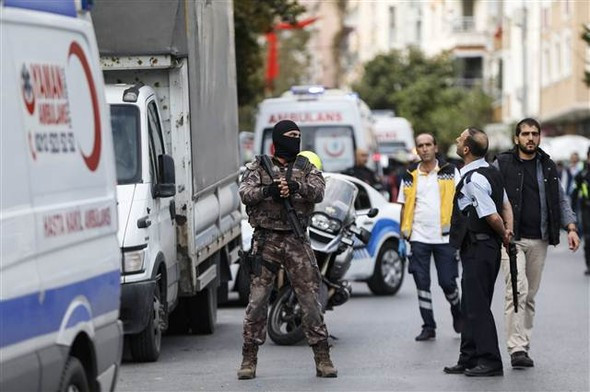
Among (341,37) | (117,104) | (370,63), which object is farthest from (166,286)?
(341,37)

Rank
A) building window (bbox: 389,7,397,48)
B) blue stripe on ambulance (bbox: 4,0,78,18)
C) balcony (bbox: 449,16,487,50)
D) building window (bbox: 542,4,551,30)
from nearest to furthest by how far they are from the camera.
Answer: blue stripe on ambulance (bbox: 4,0,78,18)
building window (bbox: 542,4,551,30)
balcony (bbox: 449,16,487,50)
building window (bbox: 389,7,397,48)

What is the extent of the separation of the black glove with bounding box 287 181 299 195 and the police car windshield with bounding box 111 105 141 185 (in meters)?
1.76

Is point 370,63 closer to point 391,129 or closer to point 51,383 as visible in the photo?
point 391,129

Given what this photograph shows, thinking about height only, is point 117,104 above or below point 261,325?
above

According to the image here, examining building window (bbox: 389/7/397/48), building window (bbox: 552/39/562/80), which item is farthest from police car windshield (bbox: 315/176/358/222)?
building window (bbox: 389/7/397/48)

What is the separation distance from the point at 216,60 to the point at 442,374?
484cm

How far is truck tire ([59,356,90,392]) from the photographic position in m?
7.56

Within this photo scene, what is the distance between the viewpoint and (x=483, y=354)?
12.2 metres

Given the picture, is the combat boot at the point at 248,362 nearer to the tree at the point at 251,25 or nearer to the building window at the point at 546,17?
the tree at the point at 251,25

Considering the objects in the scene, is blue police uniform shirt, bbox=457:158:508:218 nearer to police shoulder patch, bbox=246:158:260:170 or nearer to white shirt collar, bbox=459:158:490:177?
white shirt collar, bbox=459:158:490:177

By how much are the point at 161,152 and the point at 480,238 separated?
3.01 meters

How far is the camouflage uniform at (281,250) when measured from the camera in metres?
12.1

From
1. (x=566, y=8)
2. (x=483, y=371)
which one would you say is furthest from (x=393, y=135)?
(x=483, y=371)

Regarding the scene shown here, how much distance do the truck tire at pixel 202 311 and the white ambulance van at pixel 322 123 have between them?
38.0 ft
